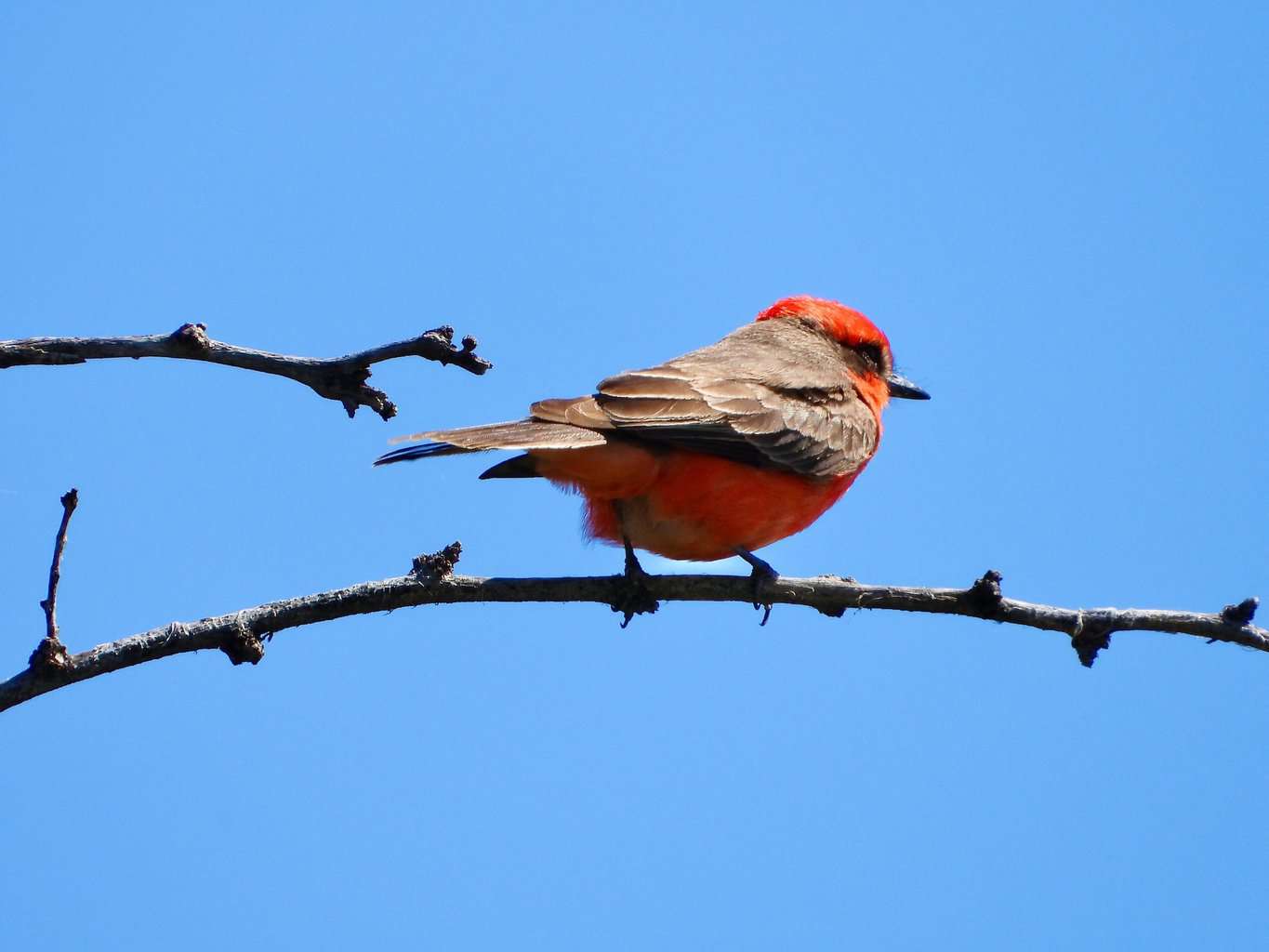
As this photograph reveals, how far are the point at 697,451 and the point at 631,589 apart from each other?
0.97 m

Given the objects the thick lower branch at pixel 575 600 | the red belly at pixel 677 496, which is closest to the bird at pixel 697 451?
the red belly at pixel 677 496

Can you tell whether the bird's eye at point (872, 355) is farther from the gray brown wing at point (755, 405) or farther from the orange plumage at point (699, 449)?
the orange plumage at point (699, 449)

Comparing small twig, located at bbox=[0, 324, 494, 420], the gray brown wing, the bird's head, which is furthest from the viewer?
the bird's head

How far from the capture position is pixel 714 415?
259 inches

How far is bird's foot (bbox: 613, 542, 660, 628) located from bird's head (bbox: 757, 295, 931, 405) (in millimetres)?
2726

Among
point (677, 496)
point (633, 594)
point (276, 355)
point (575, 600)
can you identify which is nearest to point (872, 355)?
point (677, 496)

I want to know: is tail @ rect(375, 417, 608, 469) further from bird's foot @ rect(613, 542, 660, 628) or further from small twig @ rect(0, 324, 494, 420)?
small twig @ rect(0, 324, 494, 420)

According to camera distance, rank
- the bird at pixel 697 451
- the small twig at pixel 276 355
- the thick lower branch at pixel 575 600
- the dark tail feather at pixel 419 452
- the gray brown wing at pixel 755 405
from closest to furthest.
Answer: the small twig at pixel 276 355, the thick lower branch at pixel 575 600, the dark tail feather at pixel 419 452, the bird at pixel 697 451, the gray brown wing at pixel 755 405

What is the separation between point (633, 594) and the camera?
5.85 meters

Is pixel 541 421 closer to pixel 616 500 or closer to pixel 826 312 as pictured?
pixel 616 500

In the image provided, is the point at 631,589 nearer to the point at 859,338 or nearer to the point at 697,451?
the point at 697,451

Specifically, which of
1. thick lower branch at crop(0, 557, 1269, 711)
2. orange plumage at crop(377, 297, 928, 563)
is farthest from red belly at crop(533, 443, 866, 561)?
thick lower branch at crop(0, 557, 1269, 711)

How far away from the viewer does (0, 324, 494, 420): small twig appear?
3365 millimetres

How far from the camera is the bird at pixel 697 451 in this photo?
6.10 m
